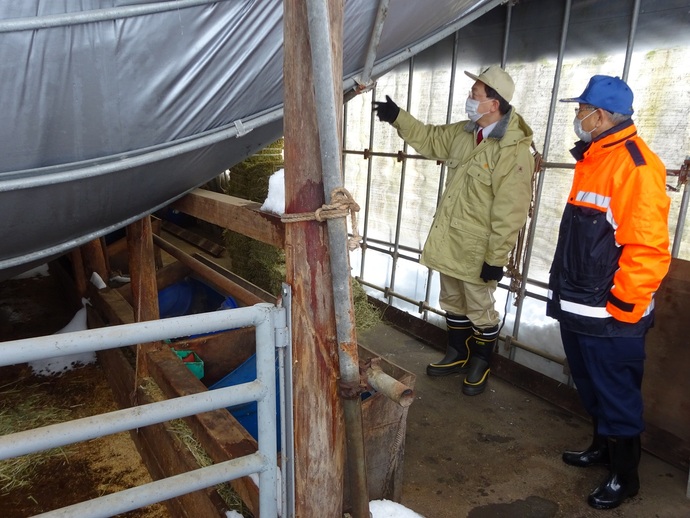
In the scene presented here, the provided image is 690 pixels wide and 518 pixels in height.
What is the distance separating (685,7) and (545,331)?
6.73 feet

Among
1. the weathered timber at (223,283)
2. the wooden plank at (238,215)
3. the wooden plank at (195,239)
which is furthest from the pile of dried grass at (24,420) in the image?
the wooden plank at (195,239)

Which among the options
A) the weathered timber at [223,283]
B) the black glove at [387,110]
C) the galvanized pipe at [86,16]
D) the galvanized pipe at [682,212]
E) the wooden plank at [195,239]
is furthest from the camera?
the wooden plank at [195,239]

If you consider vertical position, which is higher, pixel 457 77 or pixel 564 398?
pixel 457 77

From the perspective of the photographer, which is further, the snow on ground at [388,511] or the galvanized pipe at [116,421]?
the snow on ground at [388,511]

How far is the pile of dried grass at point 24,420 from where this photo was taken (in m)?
2.78

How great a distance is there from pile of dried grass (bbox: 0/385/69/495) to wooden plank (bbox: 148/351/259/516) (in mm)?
866

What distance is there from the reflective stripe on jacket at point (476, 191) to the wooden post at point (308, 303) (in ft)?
6.44

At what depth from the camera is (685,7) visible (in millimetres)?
2619

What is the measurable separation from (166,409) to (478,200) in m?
2.39

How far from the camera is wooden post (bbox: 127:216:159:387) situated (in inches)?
108

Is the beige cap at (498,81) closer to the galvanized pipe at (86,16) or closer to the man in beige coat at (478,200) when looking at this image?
the man in beige coat at (478,200)

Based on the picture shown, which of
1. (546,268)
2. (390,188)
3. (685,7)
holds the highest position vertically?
(685,7)

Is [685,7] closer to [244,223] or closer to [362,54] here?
[362,54]

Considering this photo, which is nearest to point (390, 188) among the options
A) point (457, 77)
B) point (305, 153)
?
point (457, 77)
